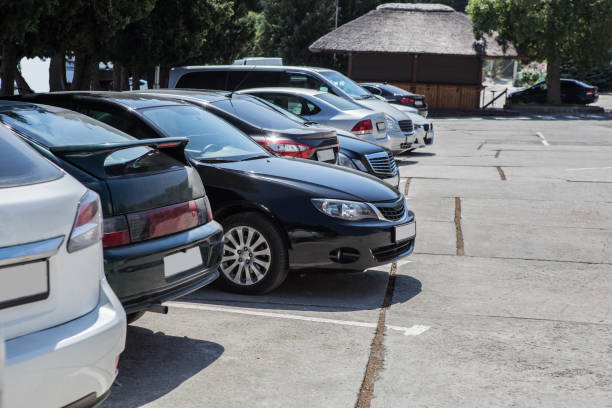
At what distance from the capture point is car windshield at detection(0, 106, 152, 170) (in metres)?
A: 4.76

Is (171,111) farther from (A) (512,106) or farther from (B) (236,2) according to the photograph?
(A) (512,106)

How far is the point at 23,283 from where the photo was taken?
3053 millimetres

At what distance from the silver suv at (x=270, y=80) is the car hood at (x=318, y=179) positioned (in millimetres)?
8162

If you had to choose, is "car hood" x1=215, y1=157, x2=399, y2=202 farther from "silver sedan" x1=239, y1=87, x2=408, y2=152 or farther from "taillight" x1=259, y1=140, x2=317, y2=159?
"silver sedan" x1=239, y1=87, x2=408, y2=152

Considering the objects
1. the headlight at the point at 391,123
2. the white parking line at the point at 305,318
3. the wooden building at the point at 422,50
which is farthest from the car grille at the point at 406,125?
the wooden building at the point at 422,50

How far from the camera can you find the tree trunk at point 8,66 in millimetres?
16250

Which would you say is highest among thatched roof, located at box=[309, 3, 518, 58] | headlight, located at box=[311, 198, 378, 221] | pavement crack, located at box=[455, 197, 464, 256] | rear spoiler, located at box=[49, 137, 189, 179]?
thatched roof, located at box=[309, 3, 518, 58]

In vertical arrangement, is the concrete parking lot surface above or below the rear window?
below

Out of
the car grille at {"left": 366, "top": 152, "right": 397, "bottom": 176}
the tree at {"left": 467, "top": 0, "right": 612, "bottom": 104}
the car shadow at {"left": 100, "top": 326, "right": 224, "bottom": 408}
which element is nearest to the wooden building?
the tree at {"left": 467, "top": 0, "right": 612, "bottom": 104}

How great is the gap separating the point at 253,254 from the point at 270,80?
363 inches

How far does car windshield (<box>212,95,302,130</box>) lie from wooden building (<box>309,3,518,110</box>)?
32.2 m

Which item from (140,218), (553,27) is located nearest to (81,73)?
(140,218)

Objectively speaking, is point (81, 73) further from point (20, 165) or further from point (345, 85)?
point (20, 165)

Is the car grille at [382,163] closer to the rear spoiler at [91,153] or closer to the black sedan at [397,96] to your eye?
the rear spoiler at [91,153]
